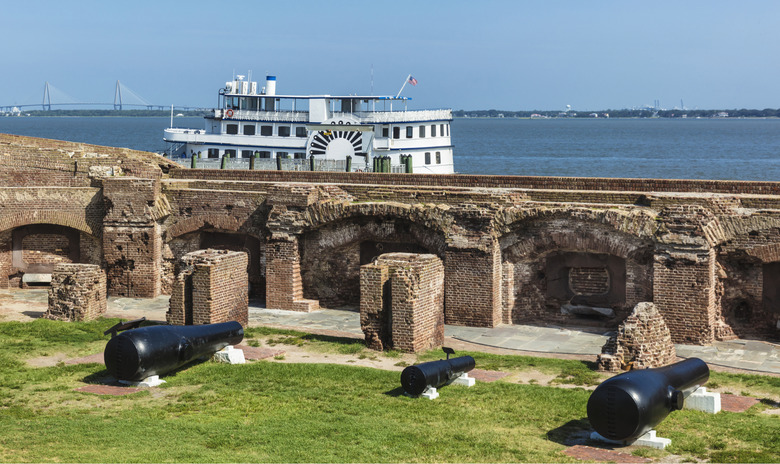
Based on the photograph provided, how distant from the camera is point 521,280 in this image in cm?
2080

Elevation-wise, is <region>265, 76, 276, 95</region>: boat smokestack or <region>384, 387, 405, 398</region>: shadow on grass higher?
<region>265, 76, 276, 95</region>: boat smokestack

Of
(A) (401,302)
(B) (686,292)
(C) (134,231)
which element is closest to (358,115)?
(C) (134,231)

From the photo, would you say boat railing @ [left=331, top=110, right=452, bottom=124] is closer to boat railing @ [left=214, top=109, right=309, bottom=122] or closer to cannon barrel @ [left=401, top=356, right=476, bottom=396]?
boat railing @ [left=214, top=109, right=309, bottom=122]

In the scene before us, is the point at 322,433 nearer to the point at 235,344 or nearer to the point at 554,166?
the point at 235,344

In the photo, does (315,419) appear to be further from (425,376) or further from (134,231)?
(134,231)

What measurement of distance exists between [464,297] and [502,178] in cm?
359

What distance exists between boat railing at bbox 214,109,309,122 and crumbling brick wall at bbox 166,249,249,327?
23.6 m

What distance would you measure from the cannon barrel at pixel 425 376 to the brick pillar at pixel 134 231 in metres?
10.7

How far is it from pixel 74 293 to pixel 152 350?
5.98 m

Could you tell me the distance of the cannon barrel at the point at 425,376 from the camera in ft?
46.9

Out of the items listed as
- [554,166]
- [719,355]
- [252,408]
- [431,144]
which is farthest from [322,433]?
[554,166]

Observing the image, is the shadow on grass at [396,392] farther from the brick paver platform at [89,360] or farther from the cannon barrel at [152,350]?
the brick paver platform at [89,360]

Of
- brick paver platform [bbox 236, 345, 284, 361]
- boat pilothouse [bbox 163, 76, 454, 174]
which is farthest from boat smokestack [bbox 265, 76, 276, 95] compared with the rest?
brick paver platform [bbox 236, 345, 284, 361]

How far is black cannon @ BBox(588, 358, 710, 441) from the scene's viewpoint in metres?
11.7
